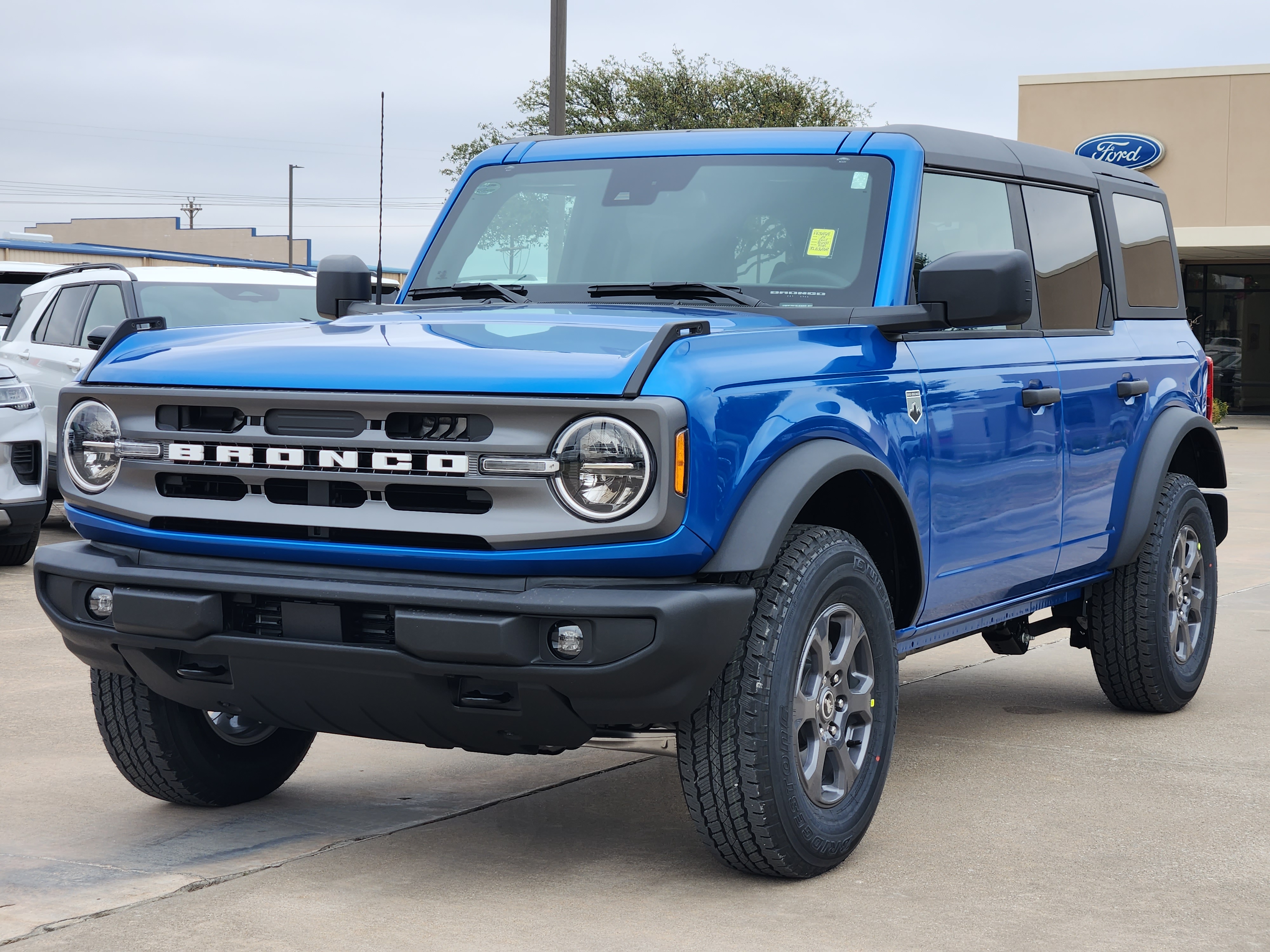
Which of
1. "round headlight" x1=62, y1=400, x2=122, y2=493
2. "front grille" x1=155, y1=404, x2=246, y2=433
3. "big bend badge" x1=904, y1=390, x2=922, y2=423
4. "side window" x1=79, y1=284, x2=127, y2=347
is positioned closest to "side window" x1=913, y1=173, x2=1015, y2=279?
"big bend badge" x1=904, y1=390, x2=922, y2=423

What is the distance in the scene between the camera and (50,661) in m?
7.18

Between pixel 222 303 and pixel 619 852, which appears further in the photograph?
pixel 222 303

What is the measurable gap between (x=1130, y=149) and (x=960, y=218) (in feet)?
95.7

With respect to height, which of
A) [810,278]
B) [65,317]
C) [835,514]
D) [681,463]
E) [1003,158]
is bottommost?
[835,514]

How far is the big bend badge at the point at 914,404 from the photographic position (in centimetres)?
460

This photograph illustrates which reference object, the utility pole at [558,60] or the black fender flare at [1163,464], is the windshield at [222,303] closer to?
the utility pole at [558,60]

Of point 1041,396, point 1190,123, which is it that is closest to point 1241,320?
point 1190,123

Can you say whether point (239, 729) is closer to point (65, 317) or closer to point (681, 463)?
point (681, 463)

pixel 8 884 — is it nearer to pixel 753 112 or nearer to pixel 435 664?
pixel 435 664

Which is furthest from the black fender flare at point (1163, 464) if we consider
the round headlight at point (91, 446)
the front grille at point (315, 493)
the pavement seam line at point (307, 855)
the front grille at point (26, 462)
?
the front grille at point (26, 462)

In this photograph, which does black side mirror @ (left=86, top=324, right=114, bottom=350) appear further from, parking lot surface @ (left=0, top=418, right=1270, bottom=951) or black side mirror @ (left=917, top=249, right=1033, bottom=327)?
black side mirror @ (left=917, top=249, right=1033, bottom=327)

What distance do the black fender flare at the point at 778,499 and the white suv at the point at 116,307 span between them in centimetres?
765

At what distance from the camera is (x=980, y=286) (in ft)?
Answer: 14.8

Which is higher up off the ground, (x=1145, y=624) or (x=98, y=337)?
(x=98, y=337)
